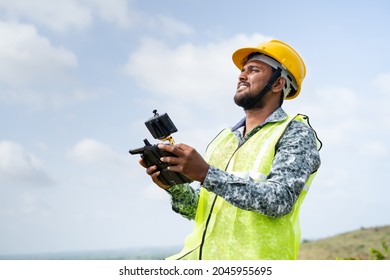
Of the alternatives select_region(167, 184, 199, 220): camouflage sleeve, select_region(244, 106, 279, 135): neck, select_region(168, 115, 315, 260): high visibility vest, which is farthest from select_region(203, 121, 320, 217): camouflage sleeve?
select_region(167, 184, 199, 220): camouflage sleeve

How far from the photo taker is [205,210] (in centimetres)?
462

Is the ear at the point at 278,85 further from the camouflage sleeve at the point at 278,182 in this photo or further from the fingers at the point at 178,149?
the fingers at the point at 178,149

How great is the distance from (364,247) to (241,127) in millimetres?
24844

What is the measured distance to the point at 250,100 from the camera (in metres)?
4.81

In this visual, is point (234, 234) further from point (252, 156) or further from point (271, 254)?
point (252, 156)

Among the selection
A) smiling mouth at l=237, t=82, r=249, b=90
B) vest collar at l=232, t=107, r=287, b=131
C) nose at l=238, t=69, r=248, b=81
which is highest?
nose at l=238, t=69, r=248, b=81

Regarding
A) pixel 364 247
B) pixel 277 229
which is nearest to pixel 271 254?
pixel 277 229

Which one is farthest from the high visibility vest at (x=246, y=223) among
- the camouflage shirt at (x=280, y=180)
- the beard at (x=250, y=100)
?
the beard at (x=250, y=100)

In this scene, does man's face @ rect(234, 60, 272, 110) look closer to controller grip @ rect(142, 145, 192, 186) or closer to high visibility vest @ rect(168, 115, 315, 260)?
high visibility vest @ rect(168, 115, 315, 260)

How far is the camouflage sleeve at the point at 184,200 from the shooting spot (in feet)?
15.9

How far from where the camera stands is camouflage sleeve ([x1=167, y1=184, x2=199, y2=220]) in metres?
4.84


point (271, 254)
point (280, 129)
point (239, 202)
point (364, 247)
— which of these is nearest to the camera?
point (239, 202)

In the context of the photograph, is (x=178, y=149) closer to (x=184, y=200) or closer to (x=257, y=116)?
(x=184, y=200)

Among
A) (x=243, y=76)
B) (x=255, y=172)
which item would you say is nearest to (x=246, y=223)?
(x=255, y=172)
